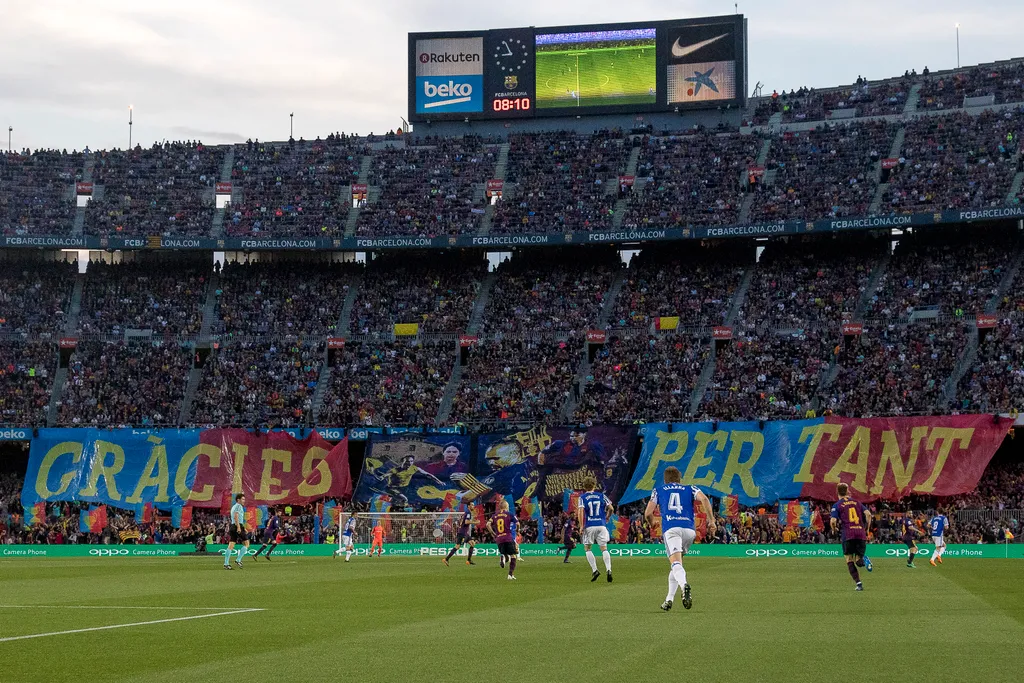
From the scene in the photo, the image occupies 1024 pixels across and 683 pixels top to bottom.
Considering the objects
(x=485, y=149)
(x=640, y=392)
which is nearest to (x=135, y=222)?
(x=485, y=149)

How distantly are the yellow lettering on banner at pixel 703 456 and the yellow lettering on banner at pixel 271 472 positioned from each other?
2027 centimetres

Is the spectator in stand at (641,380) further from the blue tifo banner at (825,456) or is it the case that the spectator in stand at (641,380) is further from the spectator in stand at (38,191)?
the spectator in stand at (38,191)

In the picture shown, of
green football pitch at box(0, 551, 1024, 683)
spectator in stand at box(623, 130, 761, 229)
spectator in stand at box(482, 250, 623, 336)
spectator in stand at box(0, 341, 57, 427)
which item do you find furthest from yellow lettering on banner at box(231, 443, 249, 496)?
green football pitch at box(0, 551, 1024, 683)

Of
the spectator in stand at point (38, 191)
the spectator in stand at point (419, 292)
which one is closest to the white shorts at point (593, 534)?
the spectator in stand at point (419, 292)

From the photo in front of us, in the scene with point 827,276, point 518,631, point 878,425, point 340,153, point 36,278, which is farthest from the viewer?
point 340,153

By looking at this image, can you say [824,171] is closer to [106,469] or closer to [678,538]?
[106,469]

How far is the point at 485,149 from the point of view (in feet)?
273

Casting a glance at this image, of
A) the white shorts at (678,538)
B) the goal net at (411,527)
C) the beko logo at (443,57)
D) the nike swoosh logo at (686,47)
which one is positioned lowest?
the goal net at (411,527)

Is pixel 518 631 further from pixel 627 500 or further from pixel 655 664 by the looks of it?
pixel 627 500

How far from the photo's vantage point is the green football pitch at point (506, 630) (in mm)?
12461

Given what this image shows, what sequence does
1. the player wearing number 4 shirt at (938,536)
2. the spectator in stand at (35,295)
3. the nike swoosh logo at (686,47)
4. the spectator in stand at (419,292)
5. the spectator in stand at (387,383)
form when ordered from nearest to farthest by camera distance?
the player wearing number 4 shirt at (938,536) → the spectator in stand at (387,383) → the spectator in stand at (419,292) → the spectator in stand at (35,295) → the nike swoosh logo at (686,47)

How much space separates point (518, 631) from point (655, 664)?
14.3ft

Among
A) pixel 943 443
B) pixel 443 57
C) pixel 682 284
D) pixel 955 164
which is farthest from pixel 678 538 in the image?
pixel 443 57

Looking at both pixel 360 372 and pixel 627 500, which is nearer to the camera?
pixel 627 500
